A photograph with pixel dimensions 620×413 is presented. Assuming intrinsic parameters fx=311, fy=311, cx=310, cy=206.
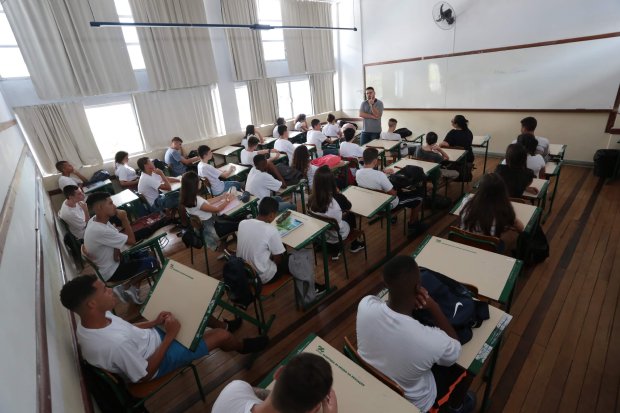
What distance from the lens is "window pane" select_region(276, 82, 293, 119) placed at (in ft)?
27.0

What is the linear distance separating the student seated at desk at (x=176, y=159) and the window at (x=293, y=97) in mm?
3108

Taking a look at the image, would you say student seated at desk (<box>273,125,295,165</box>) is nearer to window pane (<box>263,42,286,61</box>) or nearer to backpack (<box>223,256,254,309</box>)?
window pane (<box>263,42,286,61</box>)

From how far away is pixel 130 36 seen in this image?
568 centimetres

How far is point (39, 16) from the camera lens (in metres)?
4.75

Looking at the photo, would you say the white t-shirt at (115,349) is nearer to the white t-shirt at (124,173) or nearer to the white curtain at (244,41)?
the white t-shirt at (124,173)

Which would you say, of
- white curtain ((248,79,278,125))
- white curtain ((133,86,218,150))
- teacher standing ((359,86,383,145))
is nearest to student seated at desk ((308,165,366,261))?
teacher standing ((359,86,383,145))

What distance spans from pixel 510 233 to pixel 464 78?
14.0 feet

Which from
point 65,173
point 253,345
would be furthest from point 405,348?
point 65,173

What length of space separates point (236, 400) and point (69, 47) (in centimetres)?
627

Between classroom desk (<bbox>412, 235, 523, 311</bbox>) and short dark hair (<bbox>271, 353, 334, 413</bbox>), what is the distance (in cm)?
126

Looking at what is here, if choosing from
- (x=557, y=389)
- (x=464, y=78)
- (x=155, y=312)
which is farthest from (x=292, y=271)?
(x=464, y=78)

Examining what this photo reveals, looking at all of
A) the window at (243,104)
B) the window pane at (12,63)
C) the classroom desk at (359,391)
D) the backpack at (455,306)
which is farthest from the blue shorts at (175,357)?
the window at (243,104)

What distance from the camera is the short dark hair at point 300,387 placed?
980 mm

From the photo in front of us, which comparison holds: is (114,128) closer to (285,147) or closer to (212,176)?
(212,176)
